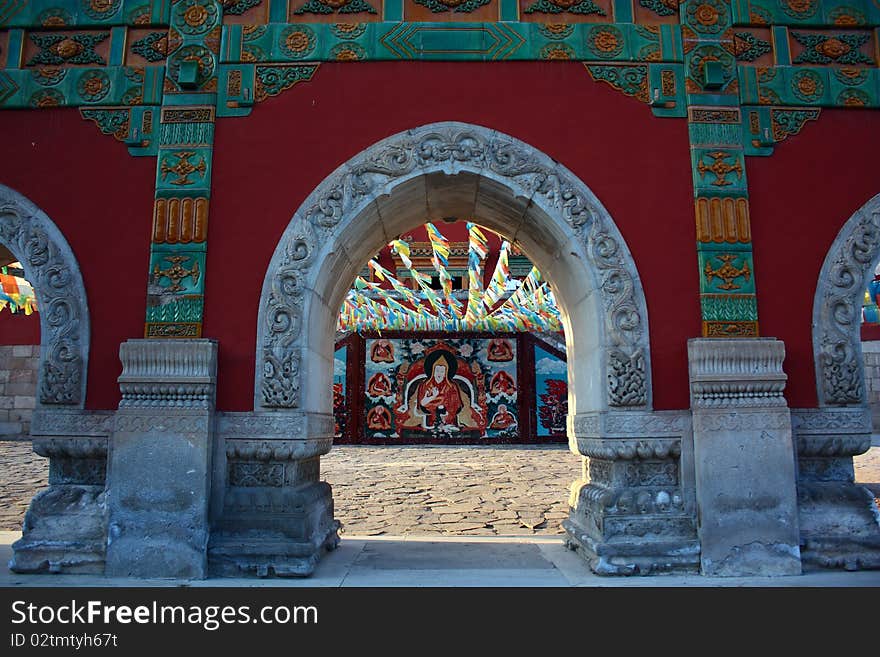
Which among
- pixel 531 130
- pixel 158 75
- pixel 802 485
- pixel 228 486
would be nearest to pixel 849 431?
pixel 802 485

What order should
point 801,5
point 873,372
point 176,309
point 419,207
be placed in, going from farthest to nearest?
1. point 873,372
2. point 419,207
3. point 801,5
4. point 176,309

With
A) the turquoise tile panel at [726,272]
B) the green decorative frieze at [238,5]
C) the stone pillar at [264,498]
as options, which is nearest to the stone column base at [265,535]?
the stone pillar at [264,498]

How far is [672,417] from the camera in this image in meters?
4.49

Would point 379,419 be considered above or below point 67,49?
below

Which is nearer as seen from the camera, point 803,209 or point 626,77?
point 803,209

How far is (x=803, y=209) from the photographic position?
482 cm

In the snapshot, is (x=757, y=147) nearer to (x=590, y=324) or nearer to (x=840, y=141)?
(x=840, y=141)

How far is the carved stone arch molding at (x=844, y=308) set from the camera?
459 centimetres

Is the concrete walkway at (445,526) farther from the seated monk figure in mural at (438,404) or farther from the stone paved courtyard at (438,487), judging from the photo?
the seated monk figure in mural at (438,404)

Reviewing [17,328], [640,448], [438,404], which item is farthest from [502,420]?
[640,448]

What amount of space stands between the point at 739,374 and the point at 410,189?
2671mm

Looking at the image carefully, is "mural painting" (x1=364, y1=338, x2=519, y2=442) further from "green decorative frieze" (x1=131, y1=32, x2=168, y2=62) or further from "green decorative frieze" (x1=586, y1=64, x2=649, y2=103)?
"green decorative frieze" (x1=131, y1=32, x2=168, y2=62)

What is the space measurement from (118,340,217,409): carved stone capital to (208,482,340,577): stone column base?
0.71 meters

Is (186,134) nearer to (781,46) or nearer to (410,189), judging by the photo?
(410,189)
